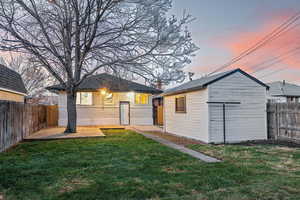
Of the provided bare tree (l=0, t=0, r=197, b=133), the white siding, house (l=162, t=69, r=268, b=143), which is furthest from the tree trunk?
house (l=162, t=69, r=268, b=143)

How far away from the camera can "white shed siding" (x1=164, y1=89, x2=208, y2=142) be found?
915 cm

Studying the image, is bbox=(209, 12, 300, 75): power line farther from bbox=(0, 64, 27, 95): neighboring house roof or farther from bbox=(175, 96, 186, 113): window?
bbox=(0, 64, 27, 95): neighboring house roof

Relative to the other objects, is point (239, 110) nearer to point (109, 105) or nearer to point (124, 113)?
point (124, 113)

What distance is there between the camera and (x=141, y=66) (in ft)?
32.9

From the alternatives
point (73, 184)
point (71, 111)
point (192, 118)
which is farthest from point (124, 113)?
point (73, 184)

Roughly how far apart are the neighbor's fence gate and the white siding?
10.1 metres

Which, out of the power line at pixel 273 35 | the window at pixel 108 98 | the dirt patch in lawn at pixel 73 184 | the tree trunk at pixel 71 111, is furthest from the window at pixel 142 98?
the dirt patch in lawn at pixel 73 184

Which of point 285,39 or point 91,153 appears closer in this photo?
point 91,153

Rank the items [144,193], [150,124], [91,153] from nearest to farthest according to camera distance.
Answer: [144,193], [91,153], [150,124]

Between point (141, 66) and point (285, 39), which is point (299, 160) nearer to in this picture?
point (141, 66)

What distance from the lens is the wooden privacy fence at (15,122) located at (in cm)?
707

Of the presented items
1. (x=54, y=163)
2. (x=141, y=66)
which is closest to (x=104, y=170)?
(x=54, y=163)

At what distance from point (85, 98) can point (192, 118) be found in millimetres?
9899

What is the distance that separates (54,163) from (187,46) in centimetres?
686
